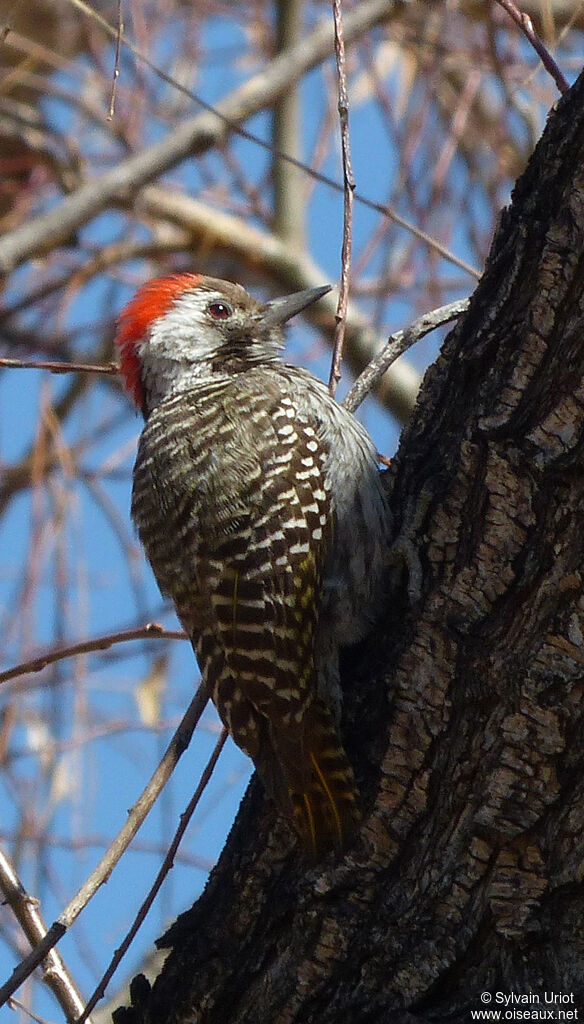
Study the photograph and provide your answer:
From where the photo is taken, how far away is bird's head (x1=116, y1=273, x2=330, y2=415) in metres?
4.56

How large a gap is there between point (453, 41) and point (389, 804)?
4860 millimetres

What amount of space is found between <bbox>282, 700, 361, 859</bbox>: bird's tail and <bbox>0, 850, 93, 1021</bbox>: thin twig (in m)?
0.58

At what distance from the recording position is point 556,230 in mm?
2561

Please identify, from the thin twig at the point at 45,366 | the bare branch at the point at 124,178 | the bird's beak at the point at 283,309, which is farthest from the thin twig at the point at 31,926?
the bare branch at the point at 124,178

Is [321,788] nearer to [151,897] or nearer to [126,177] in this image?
[151,897]

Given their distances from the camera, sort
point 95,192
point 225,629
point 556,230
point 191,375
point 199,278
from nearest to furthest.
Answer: point 556,230
point 225,629
point 191,375
point 199,278
point 95,192

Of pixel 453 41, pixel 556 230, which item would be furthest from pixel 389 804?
pixel 453 41

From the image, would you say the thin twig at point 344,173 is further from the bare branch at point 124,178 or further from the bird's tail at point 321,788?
the bare branch at point 124,178

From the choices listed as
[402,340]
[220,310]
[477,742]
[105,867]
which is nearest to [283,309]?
[220,310]

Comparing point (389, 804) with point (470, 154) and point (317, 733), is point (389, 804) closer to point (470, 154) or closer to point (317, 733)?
point (317, 733)

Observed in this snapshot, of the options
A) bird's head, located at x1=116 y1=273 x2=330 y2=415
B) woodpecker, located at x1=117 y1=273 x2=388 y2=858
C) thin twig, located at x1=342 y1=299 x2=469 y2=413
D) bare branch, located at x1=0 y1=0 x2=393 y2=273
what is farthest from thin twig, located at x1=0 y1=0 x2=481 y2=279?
thin twig, located at x1=342 y1=299 x2=469 y2=413

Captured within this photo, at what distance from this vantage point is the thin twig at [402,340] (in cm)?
357

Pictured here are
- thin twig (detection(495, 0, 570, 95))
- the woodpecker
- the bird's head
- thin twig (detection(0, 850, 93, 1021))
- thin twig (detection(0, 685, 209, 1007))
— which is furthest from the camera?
the bird's head

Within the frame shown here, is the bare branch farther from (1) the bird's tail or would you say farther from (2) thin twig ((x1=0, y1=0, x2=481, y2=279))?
(1) the bird's tail
